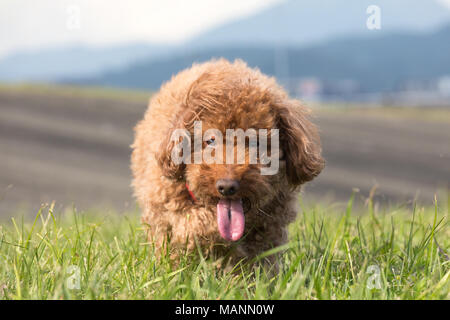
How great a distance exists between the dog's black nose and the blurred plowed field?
13.2 feet

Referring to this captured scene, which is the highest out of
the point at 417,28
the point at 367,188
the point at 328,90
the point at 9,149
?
the point at 417,28

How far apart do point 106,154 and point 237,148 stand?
1194 cm

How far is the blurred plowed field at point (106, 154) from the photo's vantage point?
1070 centimetres

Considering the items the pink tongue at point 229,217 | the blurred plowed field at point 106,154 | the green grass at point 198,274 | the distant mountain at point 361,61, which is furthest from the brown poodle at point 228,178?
the distant mountain at point 361,61

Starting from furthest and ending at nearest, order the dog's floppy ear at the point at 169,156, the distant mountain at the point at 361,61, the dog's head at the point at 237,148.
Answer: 1. the distant mountain at the point at 361,61
2. the dog's floppy ear at the point at 169,156
3. the dog's head at the point at 237,148

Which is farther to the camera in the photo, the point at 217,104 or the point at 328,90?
the point at 328,90

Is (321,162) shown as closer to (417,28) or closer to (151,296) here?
(151,296)

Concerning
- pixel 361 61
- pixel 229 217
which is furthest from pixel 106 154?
pixel 361 61

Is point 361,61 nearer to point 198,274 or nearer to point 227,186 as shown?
point 227,186

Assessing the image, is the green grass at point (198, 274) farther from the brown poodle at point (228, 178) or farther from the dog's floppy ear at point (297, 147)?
Answer: the dog's floppy ear at point (297, 147)

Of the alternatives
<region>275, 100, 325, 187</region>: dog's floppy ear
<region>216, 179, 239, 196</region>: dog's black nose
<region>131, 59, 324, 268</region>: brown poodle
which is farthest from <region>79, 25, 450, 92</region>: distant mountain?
<region>216, 179, 239, 196</region>: dog's black nose

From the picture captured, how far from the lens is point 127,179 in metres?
12.2

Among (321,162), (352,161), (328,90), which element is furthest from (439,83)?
(321,162)
